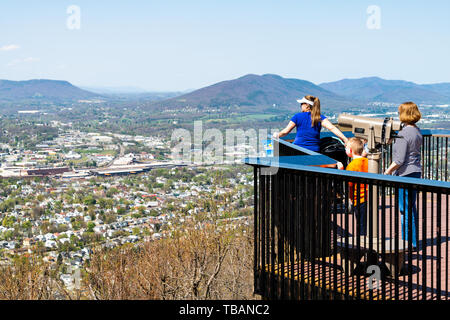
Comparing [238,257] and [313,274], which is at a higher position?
[313,274]

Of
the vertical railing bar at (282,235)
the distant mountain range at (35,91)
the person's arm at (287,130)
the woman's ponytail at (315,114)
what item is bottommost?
the vertical railing bar at (282,235)

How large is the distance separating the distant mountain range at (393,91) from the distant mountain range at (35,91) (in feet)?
278

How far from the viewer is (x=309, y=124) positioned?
711cm

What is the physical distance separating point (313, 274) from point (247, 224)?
54.6 ft

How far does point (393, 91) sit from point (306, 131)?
8264cm

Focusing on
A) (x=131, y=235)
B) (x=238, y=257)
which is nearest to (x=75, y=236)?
(x=131, y=235)

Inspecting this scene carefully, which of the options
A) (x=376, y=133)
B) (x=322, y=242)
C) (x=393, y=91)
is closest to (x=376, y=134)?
(x=376, y=133)

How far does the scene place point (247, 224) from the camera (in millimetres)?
21609

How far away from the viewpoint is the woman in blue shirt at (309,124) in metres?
7.04

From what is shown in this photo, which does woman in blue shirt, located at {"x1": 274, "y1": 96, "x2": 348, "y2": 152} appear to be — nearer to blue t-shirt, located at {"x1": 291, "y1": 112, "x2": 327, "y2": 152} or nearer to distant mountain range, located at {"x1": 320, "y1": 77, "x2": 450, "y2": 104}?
blue t-shirt, located at {"x1": 291, "y1": 112, "x2": 327, "y2": 152}

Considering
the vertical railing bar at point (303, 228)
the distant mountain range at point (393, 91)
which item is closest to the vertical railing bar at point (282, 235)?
the vertical railing bar at point (303, 228)

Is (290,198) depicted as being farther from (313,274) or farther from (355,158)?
(355,158)

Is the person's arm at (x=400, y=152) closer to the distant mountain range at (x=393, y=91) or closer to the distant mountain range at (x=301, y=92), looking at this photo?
the distant mountain range at (x=393, y=91)

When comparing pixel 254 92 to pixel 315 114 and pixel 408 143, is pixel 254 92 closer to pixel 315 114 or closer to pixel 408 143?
pixel 315 114
